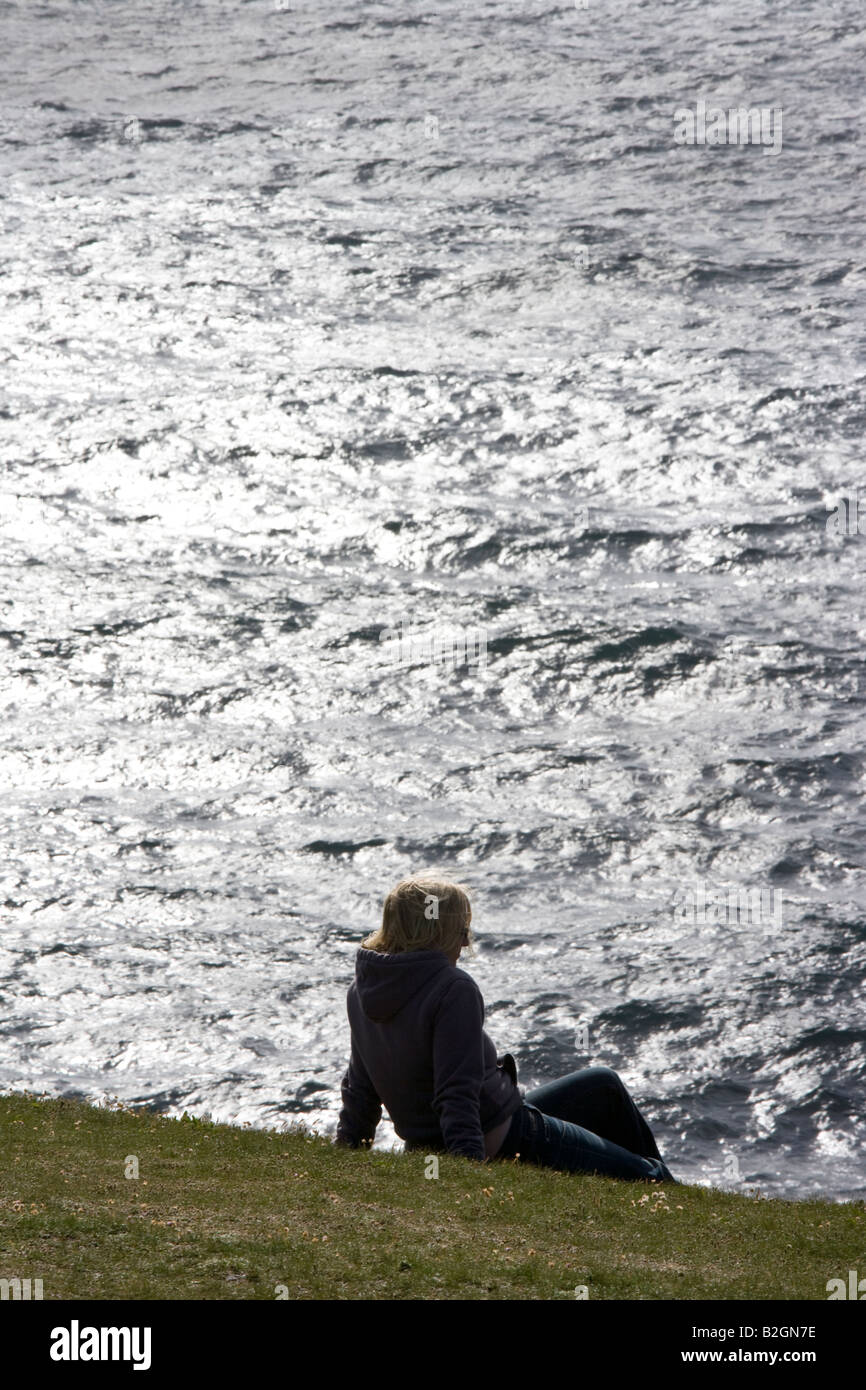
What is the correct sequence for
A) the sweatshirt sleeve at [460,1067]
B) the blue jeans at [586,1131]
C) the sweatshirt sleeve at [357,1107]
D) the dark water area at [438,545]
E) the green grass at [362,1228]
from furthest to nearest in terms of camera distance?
the dark water area at [438,545] → the sweatshirt sleeve at [357,1107] → the blue jeans at [586,1131] → the sweatshirt sleeve at [460,1067] → the green grass at [362,1228]

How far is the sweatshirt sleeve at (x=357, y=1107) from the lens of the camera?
29.4 feet

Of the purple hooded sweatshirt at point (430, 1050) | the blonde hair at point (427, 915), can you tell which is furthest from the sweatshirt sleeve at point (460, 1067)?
the blonde hair at point (427, 915)

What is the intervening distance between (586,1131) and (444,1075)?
1.20 m

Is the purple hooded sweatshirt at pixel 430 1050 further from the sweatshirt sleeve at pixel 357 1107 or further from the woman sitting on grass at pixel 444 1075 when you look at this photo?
the sweatshirt sleeve at pixel 357 1107

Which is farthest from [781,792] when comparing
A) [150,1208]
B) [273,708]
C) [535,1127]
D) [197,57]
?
[197,57]

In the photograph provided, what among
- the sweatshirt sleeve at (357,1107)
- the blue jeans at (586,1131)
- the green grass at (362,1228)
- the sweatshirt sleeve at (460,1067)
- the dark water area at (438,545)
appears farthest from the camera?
the dark water area at (438,545)

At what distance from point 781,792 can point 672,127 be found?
32285 millimetres

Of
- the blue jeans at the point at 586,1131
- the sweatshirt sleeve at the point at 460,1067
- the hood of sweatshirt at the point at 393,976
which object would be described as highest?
the hood of sweatshirt at the point at 393,976

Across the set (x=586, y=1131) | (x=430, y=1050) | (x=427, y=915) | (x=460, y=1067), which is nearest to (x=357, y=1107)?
(x=430, y=1050)

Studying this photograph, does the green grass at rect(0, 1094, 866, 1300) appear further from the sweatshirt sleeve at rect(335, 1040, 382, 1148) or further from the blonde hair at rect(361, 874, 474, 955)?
the blonde hair at rect(361, 874, 474, 955)

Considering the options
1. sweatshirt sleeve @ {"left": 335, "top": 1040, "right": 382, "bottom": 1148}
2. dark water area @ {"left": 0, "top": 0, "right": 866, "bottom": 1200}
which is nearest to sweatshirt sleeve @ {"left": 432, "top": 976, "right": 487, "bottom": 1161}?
sweatshirt sleeve @ {"left": 335, "top": 1040, "right": 382, "bottom": 1148}

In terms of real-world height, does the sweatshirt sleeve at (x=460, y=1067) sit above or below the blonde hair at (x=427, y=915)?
below

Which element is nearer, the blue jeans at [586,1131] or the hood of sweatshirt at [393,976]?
the hood of sweatshirt at [393,976]
